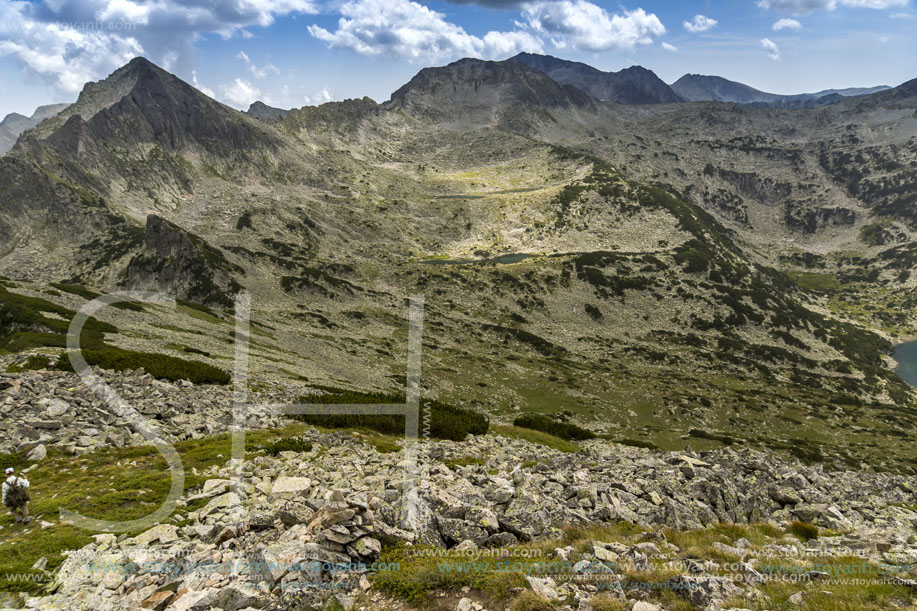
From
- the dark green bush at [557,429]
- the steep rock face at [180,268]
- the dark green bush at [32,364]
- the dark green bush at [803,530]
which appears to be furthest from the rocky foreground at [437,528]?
the steep rock face at [180,268]

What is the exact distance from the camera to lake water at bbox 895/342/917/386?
15838cm

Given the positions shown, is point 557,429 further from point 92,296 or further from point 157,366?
point 92,296

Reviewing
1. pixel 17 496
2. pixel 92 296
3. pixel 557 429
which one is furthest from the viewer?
pixel 92 296

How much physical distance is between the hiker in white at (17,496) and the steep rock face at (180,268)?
10567 cm

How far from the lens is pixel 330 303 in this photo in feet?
411

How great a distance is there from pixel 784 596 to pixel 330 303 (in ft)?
403

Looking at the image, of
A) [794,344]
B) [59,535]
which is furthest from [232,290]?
[794,344]

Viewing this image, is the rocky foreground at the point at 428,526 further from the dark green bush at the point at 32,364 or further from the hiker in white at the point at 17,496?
the dark green bush at the point at 32,364

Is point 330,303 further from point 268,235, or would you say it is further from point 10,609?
point 10,609

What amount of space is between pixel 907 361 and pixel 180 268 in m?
259

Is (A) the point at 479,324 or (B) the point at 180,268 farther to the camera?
(A) the point at 479,324

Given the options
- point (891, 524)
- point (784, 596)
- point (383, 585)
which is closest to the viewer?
point (784, 596)

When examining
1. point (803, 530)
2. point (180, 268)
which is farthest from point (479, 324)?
point (803, 530)

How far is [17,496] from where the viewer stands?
1550 cm
